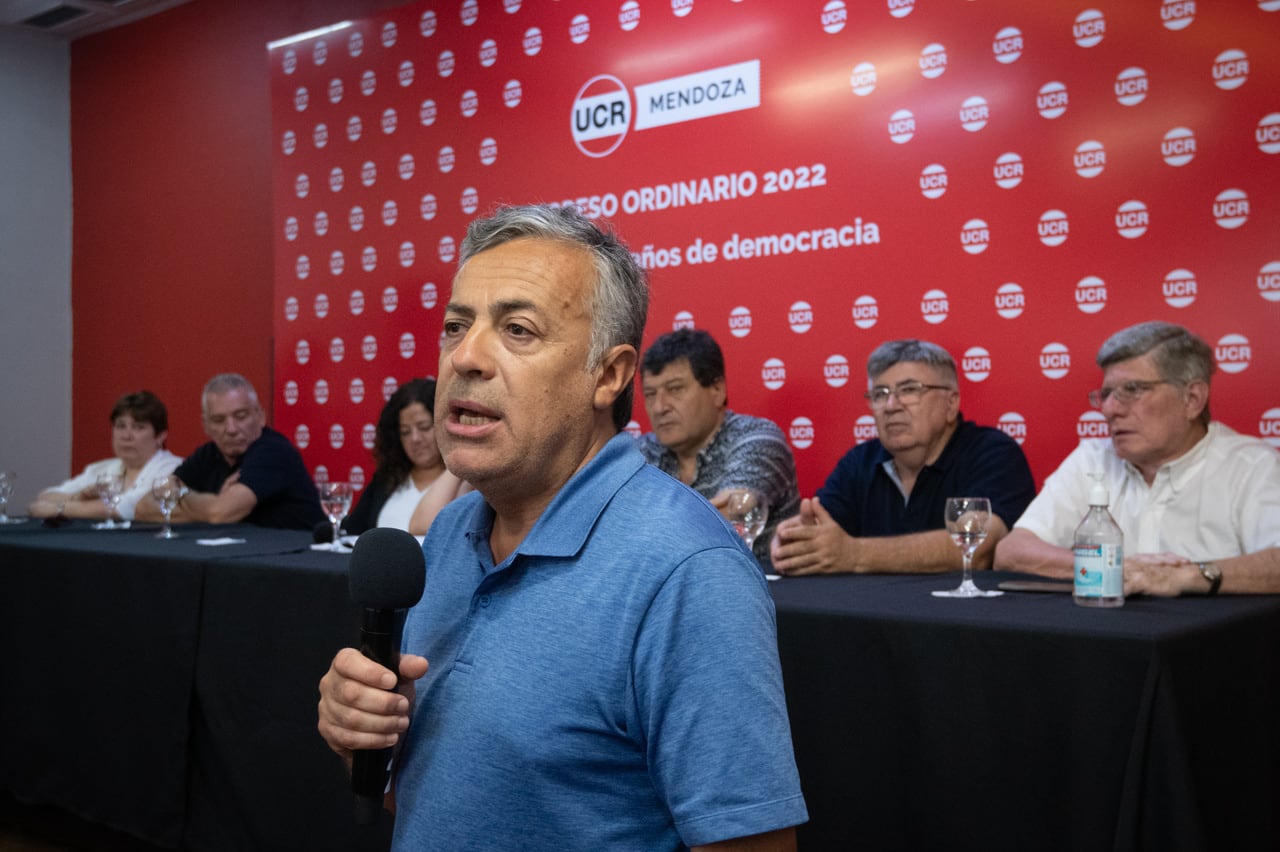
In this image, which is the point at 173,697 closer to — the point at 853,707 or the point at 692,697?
the point at 853,707

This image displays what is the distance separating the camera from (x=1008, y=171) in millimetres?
3785

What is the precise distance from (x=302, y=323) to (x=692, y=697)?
18.3 feet

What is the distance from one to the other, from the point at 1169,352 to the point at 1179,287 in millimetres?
959

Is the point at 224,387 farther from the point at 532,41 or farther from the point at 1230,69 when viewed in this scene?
the point at 1230,69

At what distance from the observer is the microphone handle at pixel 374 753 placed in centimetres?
102

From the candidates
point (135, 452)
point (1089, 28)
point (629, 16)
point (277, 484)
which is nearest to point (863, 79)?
point (1089, 28)

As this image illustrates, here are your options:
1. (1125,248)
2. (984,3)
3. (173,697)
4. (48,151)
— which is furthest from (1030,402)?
(48,151)

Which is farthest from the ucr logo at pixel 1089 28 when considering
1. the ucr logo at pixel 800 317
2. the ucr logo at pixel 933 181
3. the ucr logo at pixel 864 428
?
the ucr logo at pixel 864 428

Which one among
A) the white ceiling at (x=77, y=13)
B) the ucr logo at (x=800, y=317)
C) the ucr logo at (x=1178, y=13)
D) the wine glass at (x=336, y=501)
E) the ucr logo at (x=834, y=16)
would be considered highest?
the white ceiling at (x=77, y=13)

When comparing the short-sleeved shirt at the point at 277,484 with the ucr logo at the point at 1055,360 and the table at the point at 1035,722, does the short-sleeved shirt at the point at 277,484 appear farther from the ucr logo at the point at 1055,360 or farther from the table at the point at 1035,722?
the table at the point at 1035,722

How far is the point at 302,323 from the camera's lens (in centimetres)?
611

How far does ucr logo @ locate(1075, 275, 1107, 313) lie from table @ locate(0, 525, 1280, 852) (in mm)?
1376

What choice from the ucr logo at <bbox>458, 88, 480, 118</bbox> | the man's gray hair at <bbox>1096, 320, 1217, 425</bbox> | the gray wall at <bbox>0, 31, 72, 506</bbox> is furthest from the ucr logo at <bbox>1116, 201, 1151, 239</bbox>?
the gray wall at <bbox>0, 31, 72, 506</bbox>

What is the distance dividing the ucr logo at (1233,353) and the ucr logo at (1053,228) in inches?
23.2
